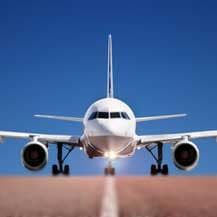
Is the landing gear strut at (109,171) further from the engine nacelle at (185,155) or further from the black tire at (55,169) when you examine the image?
the black tire at (55,169)

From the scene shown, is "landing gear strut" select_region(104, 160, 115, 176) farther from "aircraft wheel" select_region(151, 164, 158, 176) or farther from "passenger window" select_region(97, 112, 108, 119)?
"aircraft wheel" select_region(151, 164, 158, 176)

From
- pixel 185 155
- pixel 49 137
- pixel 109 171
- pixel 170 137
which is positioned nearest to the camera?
pixel 109 171

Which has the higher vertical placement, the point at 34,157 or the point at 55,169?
the point at 34,157

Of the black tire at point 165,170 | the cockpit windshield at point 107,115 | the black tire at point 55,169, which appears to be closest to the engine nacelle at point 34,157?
the cockpit windshield at point 107,115

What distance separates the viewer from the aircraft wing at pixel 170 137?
2447cm

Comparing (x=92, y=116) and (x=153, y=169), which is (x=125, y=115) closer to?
(x=92, y=116)

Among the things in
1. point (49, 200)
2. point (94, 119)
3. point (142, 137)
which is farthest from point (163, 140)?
point (49, 200)

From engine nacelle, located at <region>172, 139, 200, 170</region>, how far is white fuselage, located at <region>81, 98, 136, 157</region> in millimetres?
1818

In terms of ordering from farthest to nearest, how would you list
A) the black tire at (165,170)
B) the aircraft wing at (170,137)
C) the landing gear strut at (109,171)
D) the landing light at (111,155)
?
the black tire at (165,170) → the aircraft wing at (170,137) → the landing light at (111,155) → the landing gear strut at (109,171)

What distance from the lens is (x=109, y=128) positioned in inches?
821

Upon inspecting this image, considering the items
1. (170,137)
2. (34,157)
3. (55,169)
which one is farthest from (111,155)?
(55,169)

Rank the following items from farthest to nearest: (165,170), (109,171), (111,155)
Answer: (165,170), (111,155), (109,171)

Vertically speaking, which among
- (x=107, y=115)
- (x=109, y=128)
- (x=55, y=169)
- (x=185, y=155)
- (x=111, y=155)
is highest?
(x=107, y=115)

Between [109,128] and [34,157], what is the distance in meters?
3.62
